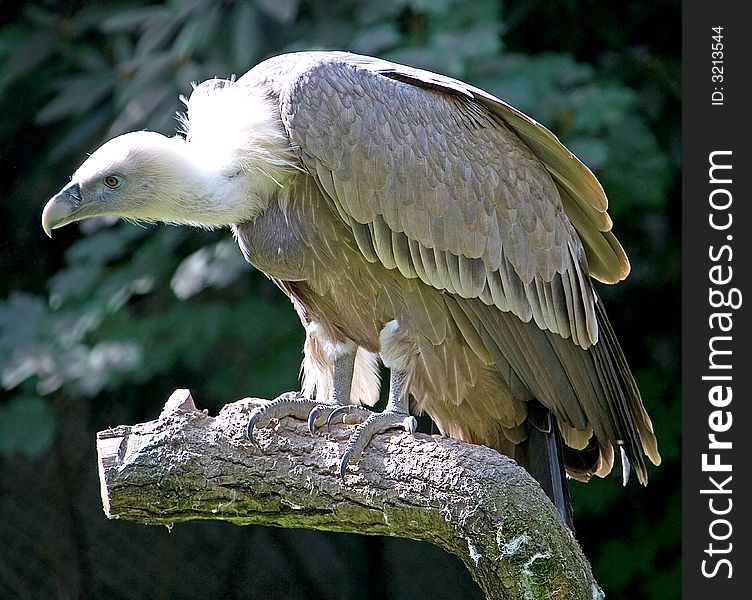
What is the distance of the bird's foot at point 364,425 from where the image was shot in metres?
2.67

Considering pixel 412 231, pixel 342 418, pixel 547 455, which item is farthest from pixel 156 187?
pixel 547 455

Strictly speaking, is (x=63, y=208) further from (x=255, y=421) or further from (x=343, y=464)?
(x=343, y=464)

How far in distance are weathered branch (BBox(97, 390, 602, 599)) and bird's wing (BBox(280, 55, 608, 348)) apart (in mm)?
583

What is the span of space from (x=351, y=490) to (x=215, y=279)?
1.69 meters

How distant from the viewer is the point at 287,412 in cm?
288

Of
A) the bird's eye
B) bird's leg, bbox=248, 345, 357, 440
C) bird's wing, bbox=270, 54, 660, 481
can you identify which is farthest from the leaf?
bird's wing, bbox=270, 54, 660, 481

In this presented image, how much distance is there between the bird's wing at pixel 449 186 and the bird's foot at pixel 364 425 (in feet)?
1.36

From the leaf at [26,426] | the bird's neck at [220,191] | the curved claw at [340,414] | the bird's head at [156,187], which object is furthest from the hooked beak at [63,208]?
the leaf at [26,426]

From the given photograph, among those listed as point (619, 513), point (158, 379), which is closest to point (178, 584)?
point (158, 379)

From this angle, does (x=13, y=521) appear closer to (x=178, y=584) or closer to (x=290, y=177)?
(x=178, y=584)

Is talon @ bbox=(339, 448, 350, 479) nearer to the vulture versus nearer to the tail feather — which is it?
the vulture

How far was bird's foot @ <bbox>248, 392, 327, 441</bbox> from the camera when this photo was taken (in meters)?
2.82

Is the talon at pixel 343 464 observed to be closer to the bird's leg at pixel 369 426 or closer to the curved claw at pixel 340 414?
the bird's leg at pixel 369 426

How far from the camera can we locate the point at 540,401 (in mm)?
3193
